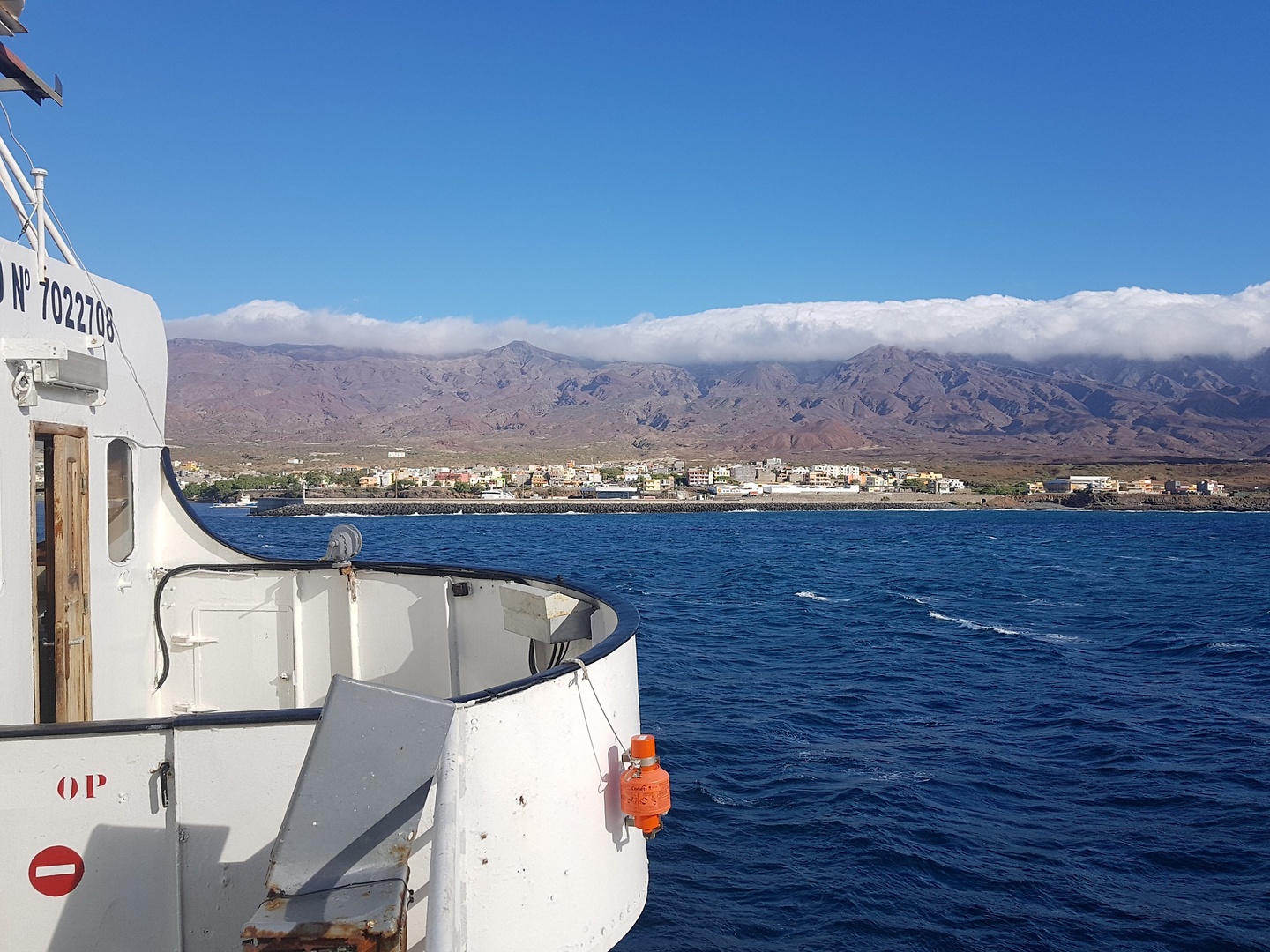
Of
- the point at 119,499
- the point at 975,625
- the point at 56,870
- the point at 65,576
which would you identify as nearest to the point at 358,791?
the point at 56,870

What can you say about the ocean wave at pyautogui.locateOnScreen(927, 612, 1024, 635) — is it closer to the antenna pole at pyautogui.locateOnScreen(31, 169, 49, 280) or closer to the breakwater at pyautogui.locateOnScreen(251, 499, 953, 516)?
the antenna pole at pyautogui.locateOnScreen(31, 169, 49, 280)

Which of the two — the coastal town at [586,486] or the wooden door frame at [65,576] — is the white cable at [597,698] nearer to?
the wooden door frame at [65,576]

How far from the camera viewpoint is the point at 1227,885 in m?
10.6

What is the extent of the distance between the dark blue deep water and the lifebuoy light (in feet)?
19.0

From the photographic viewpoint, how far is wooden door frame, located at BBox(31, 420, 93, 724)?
17.2 feet

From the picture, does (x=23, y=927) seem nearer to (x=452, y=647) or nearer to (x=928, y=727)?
(x=452, y=647)

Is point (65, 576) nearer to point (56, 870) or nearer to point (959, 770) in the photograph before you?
point (56, 870)

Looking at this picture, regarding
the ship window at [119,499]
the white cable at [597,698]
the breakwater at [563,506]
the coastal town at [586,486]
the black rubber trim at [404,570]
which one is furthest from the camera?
the coastal town at [586,486]

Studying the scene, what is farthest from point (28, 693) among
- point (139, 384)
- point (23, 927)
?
point (139, 384)

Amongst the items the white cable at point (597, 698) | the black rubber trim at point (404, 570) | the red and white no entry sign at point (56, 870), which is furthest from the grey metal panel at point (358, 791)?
the black rubber trim at point (404, 570)

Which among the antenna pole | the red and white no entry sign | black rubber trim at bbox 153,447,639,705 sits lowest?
the red and white no entry sign

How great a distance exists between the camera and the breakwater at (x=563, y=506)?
139m

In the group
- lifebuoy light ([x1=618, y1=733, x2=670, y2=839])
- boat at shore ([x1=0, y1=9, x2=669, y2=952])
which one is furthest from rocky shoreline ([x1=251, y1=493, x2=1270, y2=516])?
lifebuoy light ([x1=618, y1=733, x2=670, y2=839])

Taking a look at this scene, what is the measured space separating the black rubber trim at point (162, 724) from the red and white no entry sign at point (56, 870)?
466mm
